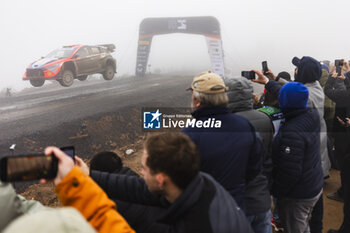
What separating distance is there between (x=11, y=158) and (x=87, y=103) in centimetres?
929

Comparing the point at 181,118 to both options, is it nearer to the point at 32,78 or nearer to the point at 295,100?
the point at 32,78

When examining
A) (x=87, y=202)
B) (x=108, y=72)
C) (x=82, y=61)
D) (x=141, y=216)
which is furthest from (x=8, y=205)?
(x=108, y=72)

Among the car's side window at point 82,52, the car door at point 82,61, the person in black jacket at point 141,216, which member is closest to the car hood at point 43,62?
the car door at point 82,61

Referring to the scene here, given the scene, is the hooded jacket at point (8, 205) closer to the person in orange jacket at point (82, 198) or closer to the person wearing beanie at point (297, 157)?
the person in orange jacket at point (82, 198)

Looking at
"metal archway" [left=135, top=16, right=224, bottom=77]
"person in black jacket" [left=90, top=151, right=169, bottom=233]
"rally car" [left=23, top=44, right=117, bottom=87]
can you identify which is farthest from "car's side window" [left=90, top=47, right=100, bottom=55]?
"metal archway" [left=135, top=16, right=224, bottom=77]

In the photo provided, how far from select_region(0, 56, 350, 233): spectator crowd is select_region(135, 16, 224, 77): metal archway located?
1702 centimetres

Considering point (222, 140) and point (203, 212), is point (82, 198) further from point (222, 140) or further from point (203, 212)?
point (222, 140)

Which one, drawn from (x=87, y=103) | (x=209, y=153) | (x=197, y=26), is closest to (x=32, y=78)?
(x=87, y=103)

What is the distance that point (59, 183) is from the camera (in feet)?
4.19

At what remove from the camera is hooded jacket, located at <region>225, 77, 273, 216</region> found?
2488 mm

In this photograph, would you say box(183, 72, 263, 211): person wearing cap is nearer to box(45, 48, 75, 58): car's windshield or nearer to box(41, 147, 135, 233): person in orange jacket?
box(41, 147, 135, 233): person in orange jacket

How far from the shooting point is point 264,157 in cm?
274

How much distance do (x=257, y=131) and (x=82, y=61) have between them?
8924mm

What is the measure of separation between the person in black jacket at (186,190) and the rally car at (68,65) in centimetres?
884
